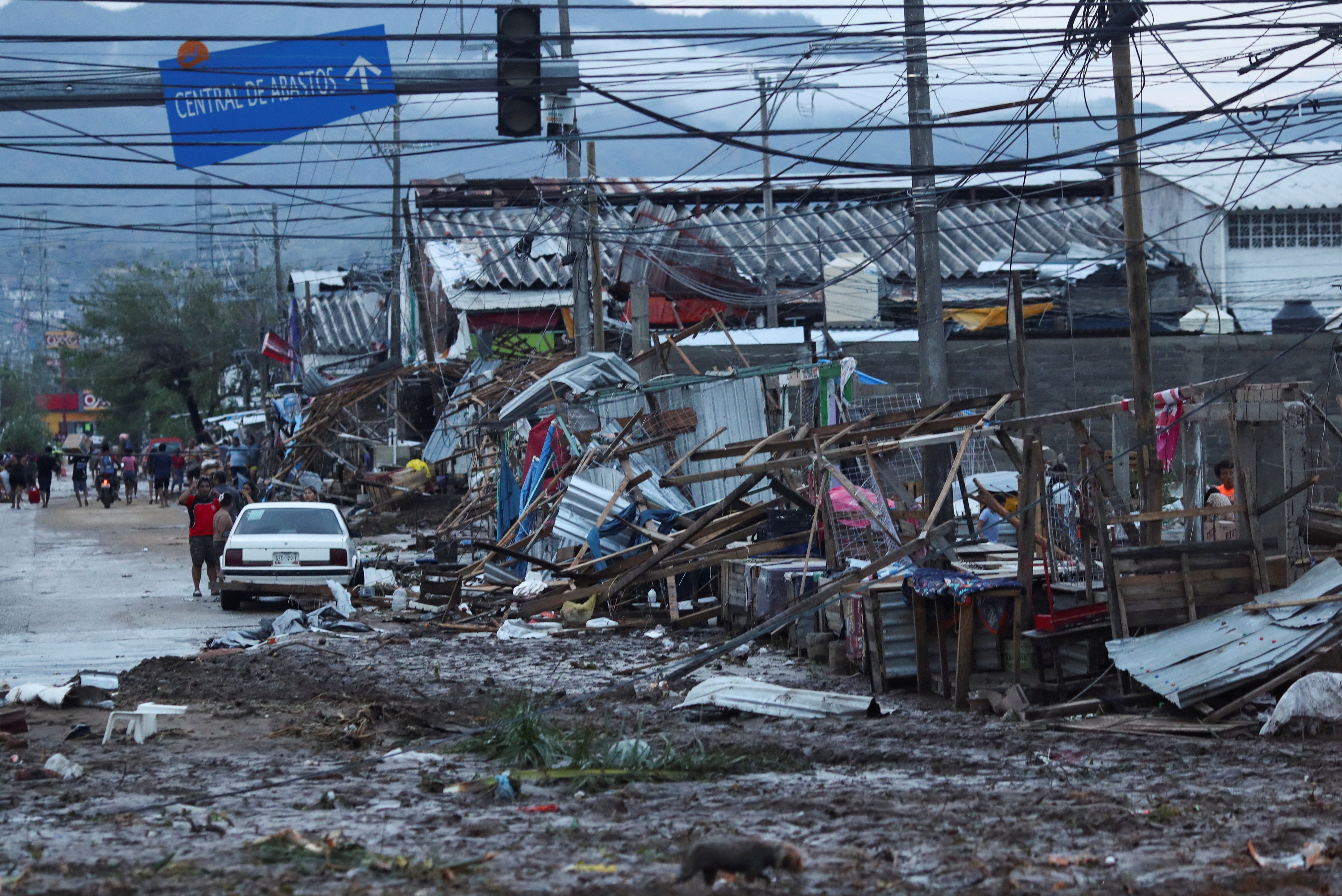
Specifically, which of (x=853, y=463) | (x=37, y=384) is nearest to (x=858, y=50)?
(x=853, y=463)

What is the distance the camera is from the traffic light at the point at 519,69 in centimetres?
1111

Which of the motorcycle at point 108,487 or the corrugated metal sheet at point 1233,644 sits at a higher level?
the motorcycle at point 108,487

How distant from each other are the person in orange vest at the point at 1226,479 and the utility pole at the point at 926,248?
314 centimetres

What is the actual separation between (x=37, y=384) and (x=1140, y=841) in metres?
148

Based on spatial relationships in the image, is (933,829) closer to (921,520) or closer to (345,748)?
(345,748)

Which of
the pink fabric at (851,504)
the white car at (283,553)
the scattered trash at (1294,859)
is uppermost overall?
the pink fabric at (851,504)

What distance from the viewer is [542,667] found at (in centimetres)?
1340

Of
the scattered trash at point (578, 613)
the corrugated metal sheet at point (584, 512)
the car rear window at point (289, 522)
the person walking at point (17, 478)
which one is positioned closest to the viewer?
the scattered trash at point (578, 613)

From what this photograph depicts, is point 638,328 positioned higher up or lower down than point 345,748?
higher up

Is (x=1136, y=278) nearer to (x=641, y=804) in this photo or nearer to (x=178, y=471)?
(x=641, y=804)

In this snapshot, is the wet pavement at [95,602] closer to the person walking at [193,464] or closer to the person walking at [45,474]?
the person walking at [193,464]

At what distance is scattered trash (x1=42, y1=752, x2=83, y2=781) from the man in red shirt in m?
11.1

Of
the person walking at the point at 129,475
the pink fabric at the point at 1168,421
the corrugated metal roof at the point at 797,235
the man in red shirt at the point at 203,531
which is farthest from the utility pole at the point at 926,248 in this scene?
the person walking at the point at 129,475

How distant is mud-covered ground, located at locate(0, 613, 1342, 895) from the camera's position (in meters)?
5.91
